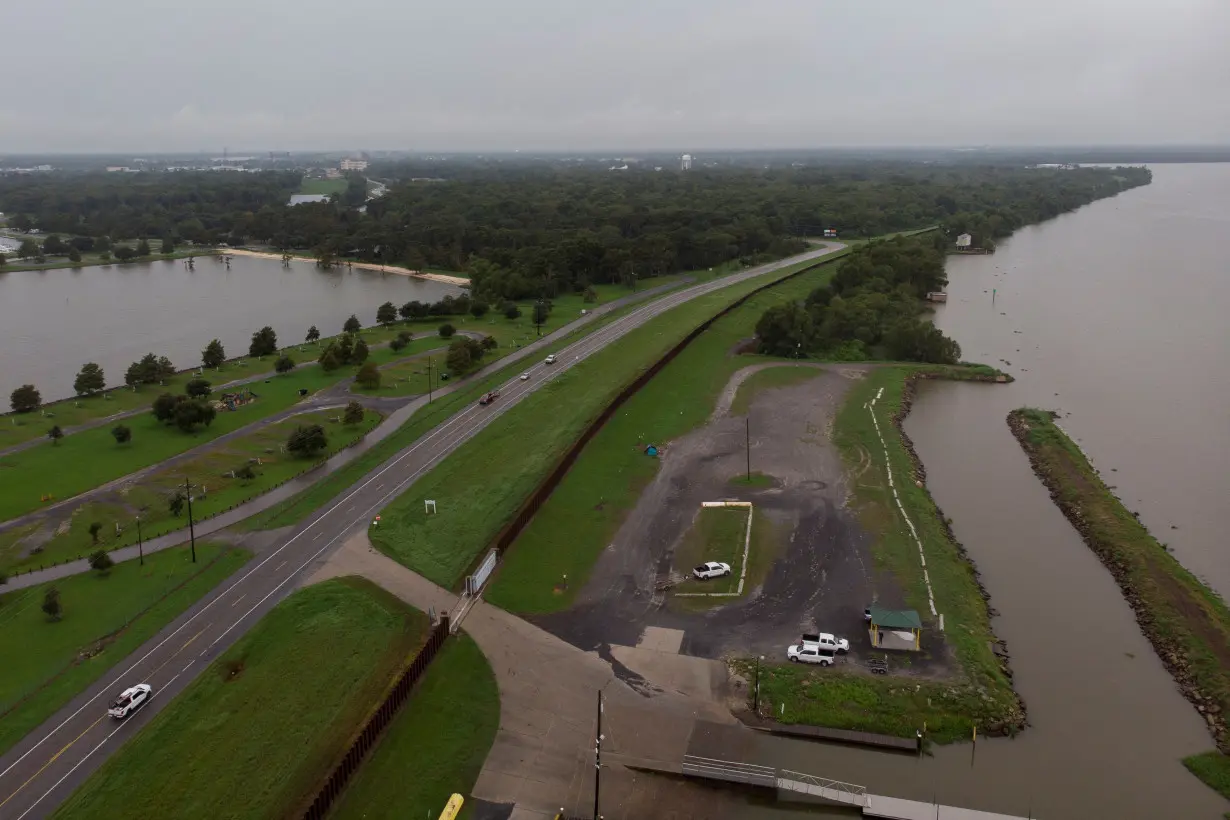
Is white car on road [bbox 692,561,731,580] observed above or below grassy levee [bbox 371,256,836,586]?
below

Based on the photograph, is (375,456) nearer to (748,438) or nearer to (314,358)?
(748,438)

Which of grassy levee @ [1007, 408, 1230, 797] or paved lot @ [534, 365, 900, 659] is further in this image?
paved lot @ [534, 365, 900, 659]

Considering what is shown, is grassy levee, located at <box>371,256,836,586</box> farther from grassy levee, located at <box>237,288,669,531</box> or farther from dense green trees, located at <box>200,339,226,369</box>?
dense green trees, located at <box>200,339,226,369</box>

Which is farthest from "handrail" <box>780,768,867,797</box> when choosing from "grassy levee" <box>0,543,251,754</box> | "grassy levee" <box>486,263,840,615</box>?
"grassy levee" <box>0,543,251,754</box>

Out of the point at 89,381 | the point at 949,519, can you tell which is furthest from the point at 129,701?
the point at 89,381

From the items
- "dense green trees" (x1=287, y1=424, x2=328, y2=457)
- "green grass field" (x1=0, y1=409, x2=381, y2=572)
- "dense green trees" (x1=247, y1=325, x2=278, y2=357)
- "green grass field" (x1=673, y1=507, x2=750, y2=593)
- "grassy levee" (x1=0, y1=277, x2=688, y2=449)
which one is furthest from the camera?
"dense green trees" (x1=247, y1=325, x2=278, y2=357)

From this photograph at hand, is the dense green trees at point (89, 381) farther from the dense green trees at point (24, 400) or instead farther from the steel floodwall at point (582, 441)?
the steel floodwall at point (582, 441)

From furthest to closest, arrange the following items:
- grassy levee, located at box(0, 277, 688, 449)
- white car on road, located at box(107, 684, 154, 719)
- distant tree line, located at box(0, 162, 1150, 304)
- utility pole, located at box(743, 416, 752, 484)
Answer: distant tree line, located at box(0, 162, 1150, 304) < grassy levee, located at box(0, 277, 688, 449) < utility pole, located at box(743, 416, 752, 484) < white car on road, located at box(107, 684, 154, 719)
